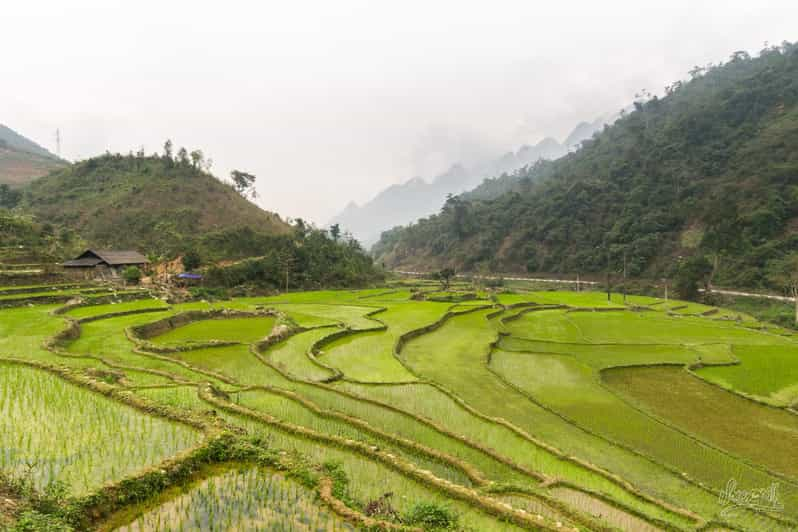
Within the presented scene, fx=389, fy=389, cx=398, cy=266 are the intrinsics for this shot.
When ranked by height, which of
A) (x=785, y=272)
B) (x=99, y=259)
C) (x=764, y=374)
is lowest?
(x=764, y=374)

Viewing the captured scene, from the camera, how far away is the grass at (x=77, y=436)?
21.2 feet

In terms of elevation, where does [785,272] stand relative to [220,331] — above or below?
above

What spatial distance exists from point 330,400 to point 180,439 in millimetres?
4844

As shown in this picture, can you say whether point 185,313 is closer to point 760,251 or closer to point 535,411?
point 535,411

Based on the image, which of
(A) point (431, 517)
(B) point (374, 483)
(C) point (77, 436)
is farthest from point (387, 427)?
(C) point (77, 436)

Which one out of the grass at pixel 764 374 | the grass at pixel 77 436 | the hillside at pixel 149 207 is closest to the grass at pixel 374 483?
the grass at pixel 77 436

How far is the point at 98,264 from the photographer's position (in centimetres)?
3328

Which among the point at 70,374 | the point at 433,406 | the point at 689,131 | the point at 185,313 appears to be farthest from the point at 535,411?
the point at 689,131

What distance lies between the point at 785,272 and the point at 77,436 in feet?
181

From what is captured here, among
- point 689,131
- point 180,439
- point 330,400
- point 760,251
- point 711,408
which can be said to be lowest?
point 711,408

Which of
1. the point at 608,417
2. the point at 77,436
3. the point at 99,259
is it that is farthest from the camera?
the point at 99,259

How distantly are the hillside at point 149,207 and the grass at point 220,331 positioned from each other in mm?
24701

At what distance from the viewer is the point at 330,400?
1198 cm

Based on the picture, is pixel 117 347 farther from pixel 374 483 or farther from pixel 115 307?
pixel 374 483
